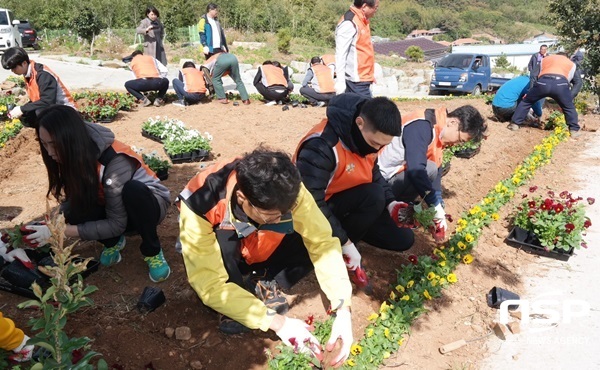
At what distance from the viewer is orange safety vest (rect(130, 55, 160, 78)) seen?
7.85 m

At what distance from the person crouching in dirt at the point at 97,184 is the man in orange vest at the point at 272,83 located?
5755 mm

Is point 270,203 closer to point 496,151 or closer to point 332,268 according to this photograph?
point 332,268

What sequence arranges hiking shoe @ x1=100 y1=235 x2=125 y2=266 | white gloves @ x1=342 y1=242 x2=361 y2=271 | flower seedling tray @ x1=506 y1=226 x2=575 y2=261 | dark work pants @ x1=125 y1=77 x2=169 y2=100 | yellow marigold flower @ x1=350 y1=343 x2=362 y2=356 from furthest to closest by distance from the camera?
1. dark work pants @ x1=125 y1=77 x2=169 y2=100
2. flower seedling tray @ x1=506 y1=226 x2=575 y2=261
3. hiking shoe @ x1=100 y1=235 x2=125 y2=266
4. white gloves @ x1=342 y1=242 x2=361 y2=271
5. yellow marigold flower @ x1=350 y1=343 x2=362 y2=356

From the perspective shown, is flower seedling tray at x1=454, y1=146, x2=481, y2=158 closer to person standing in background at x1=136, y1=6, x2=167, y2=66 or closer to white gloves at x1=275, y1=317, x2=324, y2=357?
white gloves at x1=275, y1=317, x2=324, y2=357

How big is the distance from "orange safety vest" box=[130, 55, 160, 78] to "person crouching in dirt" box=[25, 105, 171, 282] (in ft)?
17.7

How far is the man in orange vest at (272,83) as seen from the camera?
330 inches

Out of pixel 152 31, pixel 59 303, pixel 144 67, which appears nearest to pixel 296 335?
pixel 59 303

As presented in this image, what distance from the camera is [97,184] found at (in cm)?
265

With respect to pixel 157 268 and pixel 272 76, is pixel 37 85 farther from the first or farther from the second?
pixel 272 76

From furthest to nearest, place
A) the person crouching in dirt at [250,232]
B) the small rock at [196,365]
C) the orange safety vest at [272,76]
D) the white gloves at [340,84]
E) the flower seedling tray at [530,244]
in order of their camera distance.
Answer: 1. the orange safety vest at [272,76]
2. the white gloves at [340,84]
3. the flower seedling tray at [530,244]
4. the small rock at [196,365]
5. the person crouching in dirt at [250,232]

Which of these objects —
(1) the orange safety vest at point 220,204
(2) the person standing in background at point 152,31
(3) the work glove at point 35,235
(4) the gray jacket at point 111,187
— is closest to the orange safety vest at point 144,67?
(2) the person standing in background at point 152,31

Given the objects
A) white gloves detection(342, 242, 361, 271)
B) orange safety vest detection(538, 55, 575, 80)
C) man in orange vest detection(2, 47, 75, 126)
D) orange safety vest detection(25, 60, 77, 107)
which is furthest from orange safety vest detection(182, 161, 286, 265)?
orange safety vest detection(538, 55, 575, 80)

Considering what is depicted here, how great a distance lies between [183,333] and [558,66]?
6.80 metres

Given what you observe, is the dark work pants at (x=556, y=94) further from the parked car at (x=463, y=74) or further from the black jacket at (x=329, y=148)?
the parked car at (x=463, y=74)
